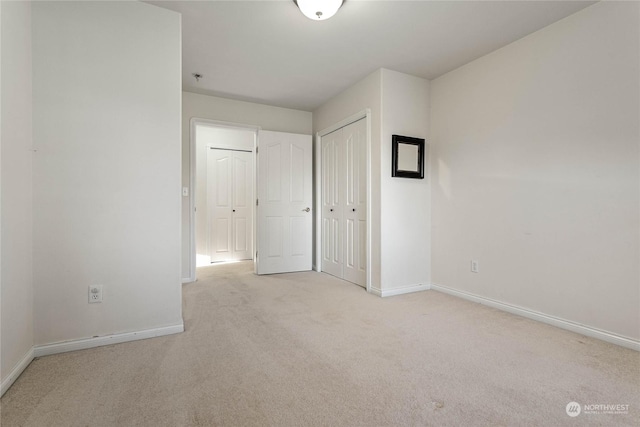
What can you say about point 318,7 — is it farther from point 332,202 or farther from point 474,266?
point 474,266

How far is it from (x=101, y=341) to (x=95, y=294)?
1.02 feet

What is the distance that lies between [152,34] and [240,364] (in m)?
2.30

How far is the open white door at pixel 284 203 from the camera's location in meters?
4.18

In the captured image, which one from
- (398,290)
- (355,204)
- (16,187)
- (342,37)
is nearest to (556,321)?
(398,290)

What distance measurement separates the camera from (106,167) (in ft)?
6.52

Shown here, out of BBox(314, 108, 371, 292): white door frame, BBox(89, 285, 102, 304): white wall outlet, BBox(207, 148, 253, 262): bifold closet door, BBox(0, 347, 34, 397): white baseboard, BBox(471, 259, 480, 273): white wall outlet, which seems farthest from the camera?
BBox(207, 148, 253, 262): bifold closet door

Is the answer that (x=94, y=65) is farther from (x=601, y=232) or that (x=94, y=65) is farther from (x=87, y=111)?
(x=601, y=232)

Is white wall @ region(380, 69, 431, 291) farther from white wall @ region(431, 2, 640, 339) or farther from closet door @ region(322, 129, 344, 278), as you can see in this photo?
closet door @ region(322, 129, 344, 278)

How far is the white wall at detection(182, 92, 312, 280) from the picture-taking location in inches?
147

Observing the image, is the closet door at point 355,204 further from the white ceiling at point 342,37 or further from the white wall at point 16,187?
the white wall at point 16,187

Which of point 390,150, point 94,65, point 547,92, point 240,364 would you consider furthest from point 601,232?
point 94,65

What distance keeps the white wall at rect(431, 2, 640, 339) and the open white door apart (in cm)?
200

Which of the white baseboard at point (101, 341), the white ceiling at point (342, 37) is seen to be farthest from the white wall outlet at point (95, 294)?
the white ceiling at point (342, 37)

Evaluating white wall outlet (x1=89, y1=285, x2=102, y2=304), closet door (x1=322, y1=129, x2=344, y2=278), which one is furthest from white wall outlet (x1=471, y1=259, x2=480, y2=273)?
white wall outlet (x1=89, y1=285, x2=102, y2=304)
